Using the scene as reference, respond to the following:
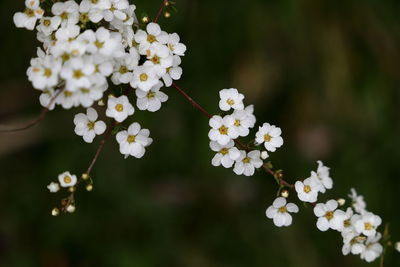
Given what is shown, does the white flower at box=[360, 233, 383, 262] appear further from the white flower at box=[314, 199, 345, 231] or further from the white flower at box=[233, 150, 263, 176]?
the white flower at box=[233, 150, 263, 176]

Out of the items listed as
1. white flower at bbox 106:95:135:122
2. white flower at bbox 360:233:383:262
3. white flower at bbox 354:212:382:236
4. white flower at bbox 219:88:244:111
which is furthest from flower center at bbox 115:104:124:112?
white flower at bbox 360:233:383:262

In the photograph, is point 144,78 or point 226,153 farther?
point 226,153

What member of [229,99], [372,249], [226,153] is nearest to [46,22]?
[229,99]

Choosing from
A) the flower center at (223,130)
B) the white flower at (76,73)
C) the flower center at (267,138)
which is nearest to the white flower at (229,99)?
the flower center at (223,130)

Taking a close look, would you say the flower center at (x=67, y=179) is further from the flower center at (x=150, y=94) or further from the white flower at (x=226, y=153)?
the white flower at (x=226, y=153)

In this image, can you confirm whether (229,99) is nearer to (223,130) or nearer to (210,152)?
(223,130)

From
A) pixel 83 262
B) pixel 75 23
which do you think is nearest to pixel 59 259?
pixel 83 262
